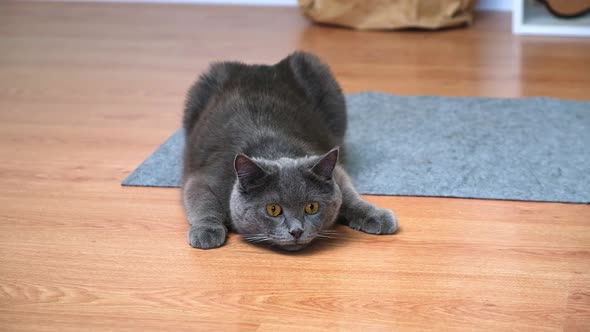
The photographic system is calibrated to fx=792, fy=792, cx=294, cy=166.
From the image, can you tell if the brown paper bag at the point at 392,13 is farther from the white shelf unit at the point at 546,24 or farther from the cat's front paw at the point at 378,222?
the cat's front paw at the point at 378,222

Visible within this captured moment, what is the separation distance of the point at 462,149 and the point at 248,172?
3.06ft

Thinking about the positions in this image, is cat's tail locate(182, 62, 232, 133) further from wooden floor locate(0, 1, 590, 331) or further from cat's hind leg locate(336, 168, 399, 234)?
cat's hind leg locate(336, 168, 399, 234)

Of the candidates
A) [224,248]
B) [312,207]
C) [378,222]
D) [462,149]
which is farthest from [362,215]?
[462,149]

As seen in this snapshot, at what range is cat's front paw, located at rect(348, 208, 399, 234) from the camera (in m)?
1.91

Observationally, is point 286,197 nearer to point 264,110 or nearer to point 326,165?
point 326,165

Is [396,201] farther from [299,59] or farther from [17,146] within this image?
[17,146]

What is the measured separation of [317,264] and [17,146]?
4.32 feet

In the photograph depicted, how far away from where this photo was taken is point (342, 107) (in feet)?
7.77

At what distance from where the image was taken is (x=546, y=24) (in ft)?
12.8

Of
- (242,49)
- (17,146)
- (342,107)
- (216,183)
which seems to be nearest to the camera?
(216,183)

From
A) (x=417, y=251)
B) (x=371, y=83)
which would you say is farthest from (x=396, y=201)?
(x=371, y=83)

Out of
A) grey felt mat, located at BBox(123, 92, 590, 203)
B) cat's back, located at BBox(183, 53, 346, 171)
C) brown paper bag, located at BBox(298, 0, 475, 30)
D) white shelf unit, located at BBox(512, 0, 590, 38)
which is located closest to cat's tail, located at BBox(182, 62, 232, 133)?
cat's back, located at BBox(183, 53, 346, 171)

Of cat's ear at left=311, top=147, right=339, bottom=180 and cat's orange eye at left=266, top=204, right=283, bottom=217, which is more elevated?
cat's ear at left=311, top=147, right=339, bottom=180

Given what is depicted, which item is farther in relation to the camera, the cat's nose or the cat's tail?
the cat's tail
